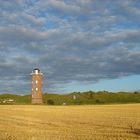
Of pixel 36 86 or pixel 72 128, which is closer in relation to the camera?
pixel 72 128

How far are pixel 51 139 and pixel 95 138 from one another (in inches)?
96.4

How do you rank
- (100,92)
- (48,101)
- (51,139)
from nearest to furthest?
(51,139) → (48,101) → (100,92)

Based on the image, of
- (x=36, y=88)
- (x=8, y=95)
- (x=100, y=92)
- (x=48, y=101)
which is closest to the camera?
(x=36, y=88)

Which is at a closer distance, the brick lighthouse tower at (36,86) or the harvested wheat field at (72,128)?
the harvested wheat field at (72,128)

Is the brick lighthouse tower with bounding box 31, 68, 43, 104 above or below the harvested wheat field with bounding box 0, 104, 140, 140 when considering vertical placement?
above

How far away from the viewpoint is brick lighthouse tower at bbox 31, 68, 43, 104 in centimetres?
10469

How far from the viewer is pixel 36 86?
347ft

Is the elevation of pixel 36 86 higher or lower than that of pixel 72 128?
higher

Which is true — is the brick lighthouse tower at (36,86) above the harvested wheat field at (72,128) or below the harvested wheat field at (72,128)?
above

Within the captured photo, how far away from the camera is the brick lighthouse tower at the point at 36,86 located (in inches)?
4122

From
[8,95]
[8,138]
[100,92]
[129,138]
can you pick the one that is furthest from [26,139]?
[8,95]

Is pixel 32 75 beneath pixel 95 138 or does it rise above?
above

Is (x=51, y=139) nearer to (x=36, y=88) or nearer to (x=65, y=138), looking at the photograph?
(x=65, y=138)

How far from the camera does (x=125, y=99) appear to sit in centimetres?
11994
